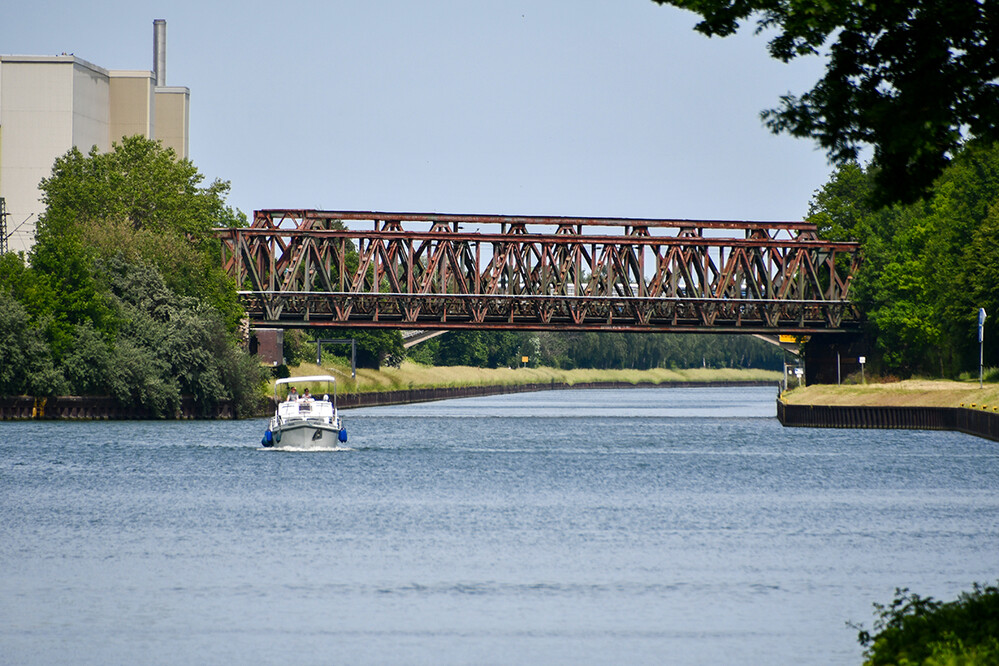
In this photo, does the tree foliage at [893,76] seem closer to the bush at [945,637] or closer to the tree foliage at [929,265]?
the bush at [945,637]

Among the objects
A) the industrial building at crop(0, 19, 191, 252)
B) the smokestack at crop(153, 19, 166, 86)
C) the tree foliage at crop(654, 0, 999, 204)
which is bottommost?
the tree foliage at crop(654, 0, 999, 204)

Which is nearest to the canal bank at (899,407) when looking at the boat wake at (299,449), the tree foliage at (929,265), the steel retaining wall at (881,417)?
the steel retaining wall at (881,417)

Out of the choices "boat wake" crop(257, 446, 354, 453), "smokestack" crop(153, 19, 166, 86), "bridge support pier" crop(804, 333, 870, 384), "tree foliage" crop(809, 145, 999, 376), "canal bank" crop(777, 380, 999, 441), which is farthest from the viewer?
"smokestack" crop(153, 19, 166, 86)

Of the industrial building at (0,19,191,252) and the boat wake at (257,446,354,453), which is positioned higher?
the industrial building at (0,19,191,252)

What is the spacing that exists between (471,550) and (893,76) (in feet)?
66.2

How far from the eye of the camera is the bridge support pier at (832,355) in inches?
4892

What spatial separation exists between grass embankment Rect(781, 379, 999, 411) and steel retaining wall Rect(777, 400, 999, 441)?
73 cm

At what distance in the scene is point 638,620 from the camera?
28.0m

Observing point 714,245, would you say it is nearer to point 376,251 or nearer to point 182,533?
point 376,251

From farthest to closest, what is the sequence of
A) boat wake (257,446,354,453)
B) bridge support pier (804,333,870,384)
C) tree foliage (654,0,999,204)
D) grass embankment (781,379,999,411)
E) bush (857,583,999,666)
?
bridge support pier (804,333,870,384), grass embankment (781,379,999,411), boat wake (257,446,354,453), tree foliage (654,0,999,204), bush (857,583,999,666)

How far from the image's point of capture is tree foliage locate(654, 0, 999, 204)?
19.4 m

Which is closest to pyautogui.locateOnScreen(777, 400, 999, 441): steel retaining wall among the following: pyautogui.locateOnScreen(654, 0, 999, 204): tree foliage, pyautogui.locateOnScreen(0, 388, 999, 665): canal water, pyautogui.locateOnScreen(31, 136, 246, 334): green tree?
pyautogui.locateOnScreen(0, 388, 999, 665): canal water

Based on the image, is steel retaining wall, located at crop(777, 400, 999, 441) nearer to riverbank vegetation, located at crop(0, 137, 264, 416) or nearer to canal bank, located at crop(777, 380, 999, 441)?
canal bank, located at crop(777, 380, 999, 441)

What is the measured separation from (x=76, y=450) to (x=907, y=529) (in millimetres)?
41139
